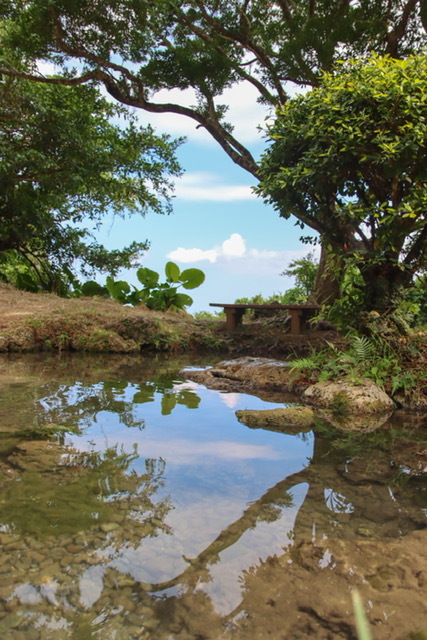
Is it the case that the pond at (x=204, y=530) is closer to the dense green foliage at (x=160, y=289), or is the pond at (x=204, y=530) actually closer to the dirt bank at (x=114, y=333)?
the dirt bank at (x=114, y=333)

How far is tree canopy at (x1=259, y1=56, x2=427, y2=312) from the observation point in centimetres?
523

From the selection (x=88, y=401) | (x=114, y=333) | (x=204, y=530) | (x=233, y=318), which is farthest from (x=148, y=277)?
(x=204, y=530)

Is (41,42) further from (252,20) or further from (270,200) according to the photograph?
(270,200)

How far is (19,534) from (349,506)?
5.36 feet

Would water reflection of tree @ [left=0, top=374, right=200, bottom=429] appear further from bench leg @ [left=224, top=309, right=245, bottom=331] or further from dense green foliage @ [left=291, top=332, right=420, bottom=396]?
bench leg @ [left=224, top=309, right=245, bottom=331]

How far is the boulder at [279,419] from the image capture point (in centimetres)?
410

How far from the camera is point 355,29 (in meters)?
11.0

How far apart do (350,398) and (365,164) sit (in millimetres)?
2953

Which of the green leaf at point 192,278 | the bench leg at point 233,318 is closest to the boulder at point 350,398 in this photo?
the bench leg at point 233,318

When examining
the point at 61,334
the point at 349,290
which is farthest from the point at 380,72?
the point at 61,334

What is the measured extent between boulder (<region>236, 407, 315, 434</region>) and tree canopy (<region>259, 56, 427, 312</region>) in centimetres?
236

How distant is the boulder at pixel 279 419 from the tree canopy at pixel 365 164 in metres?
2.36

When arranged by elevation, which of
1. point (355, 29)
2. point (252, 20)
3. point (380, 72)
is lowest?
point (380, 72)

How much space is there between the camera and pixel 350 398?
16.1 feet
